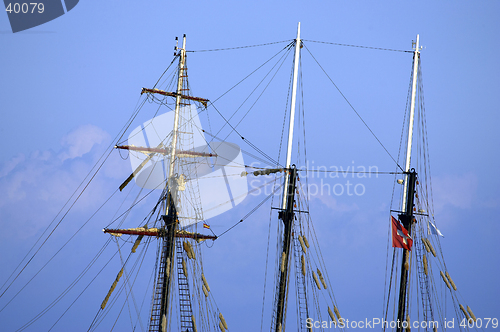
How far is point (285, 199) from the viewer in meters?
44.8

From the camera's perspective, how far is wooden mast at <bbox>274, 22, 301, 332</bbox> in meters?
43.6

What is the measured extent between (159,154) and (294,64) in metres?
11.6

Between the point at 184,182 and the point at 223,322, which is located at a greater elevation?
the point at 184,182

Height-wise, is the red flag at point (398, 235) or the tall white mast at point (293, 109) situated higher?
the tall white mast at point (293, 109)

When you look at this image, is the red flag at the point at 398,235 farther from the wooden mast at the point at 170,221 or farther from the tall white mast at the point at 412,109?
the wooden mast at the point at 170,221

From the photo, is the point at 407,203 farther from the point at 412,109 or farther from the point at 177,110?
the point at 177,110

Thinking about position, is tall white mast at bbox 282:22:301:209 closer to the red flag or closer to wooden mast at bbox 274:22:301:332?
wooden mast at bbox 274:22:301:332

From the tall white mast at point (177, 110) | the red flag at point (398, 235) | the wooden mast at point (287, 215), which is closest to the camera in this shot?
the wooden mast at point (287, 215)

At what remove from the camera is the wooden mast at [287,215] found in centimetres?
4362

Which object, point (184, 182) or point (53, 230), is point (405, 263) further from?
point (53, 230)

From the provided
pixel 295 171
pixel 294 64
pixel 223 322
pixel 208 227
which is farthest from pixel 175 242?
pixel 294 64

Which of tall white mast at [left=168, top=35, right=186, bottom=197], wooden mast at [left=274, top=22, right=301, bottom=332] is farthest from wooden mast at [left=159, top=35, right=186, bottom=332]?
wooden mast at [left=274, top=22, right=301, bottom=332]

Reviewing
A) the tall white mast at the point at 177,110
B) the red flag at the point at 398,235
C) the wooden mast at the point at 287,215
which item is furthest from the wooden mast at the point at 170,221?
the red flag at the point at 398,235

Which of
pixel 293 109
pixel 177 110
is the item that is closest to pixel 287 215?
pixel 293 109
